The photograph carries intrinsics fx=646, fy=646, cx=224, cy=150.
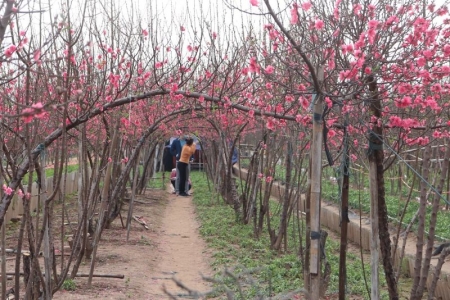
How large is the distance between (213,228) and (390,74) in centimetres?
778

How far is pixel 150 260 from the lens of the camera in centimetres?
962

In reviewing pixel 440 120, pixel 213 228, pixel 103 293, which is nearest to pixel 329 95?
pixel 440 120

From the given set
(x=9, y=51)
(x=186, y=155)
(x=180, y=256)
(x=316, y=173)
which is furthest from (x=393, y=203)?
(x=9, y=51)

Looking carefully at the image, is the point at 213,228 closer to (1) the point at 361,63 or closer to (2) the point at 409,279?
(2) the point at 409,279

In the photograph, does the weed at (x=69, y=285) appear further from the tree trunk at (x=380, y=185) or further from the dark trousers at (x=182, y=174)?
the dark trousers at (x=182, y=174)

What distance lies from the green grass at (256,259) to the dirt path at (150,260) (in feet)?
0.89

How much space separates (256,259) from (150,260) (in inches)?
62.2

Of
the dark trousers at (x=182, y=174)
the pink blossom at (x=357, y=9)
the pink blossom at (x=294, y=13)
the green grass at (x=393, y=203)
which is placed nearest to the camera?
the pink blossom at (x=294, y=13)

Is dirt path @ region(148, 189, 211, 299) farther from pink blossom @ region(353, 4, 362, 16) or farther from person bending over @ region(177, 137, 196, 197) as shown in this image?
pink blossom @ region(353, 4, 362, 16)

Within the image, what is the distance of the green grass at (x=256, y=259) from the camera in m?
7.57

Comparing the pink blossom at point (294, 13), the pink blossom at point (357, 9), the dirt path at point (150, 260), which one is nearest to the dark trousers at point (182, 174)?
the dirt path at point (150, 260)

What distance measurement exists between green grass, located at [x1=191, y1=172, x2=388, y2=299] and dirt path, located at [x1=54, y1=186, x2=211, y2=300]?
0.89ft

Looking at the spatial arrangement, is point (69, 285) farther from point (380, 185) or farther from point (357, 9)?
point (357, 9)

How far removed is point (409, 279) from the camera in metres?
8.44
